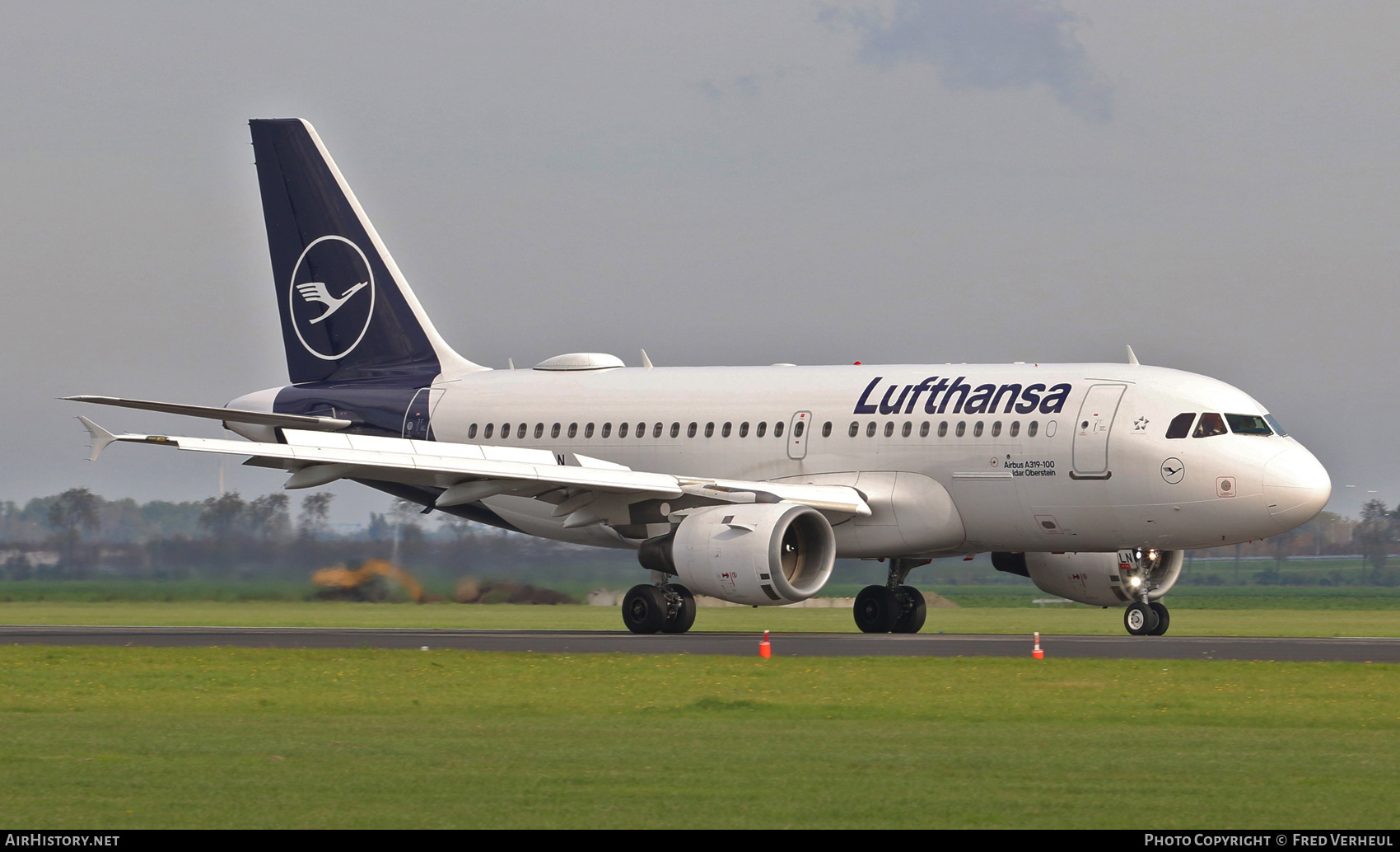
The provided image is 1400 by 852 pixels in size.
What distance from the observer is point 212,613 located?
47.2 metres

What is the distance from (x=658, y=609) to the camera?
1331 inches

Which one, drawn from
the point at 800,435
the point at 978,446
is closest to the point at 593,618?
the point at 800,435

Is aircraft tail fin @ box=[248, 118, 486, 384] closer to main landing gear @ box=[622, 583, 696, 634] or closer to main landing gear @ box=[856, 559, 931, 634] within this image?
main landing gear @ box=[622, 583, 696, 634]

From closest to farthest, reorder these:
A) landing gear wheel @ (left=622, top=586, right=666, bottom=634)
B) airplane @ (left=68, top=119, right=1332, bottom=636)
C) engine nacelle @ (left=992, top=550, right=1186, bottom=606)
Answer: airplane @ (left=68, top=119, right=1332, bottom=636) → landing gear wheel @ (left=622, top=586, right=666, bottom=634) → engine nacelle @ (left=992, top=550, right=1186, bottom=606)

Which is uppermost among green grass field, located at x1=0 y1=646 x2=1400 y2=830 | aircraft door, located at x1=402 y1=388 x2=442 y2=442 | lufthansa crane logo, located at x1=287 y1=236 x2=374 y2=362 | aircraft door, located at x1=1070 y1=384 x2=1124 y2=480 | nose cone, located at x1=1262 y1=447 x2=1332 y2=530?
lufthansa crane logo, located at x1=287 y1=236 x2=374 y2=362

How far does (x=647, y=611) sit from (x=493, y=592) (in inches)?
621

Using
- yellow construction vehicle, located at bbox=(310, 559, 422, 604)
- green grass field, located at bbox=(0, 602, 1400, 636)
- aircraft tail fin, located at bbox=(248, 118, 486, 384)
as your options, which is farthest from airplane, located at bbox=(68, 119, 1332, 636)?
yellow construction vehicle, located at bbox=(310, 559, 422, 604)

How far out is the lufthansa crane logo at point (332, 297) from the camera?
42.8 metres

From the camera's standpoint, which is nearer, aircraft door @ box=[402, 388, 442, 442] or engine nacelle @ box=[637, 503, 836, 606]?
engine nacelle @ box=[637, 503, 836, 606]

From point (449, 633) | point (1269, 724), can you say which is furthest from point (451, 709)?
point (449, 633)

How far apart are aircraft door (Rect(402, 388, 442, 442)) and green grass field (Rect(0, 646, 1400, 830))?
14.7 meters

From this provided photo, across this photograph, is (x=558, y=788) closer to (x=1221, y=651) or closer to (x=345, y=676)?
(x=345, y=676)

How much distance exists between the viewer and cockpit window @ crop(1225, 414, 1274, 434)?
3192 centimetres

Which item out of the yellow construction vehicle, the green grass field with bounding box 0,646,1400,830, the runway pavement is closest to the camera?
the green grass field with bounding box 0,646,1400,830
